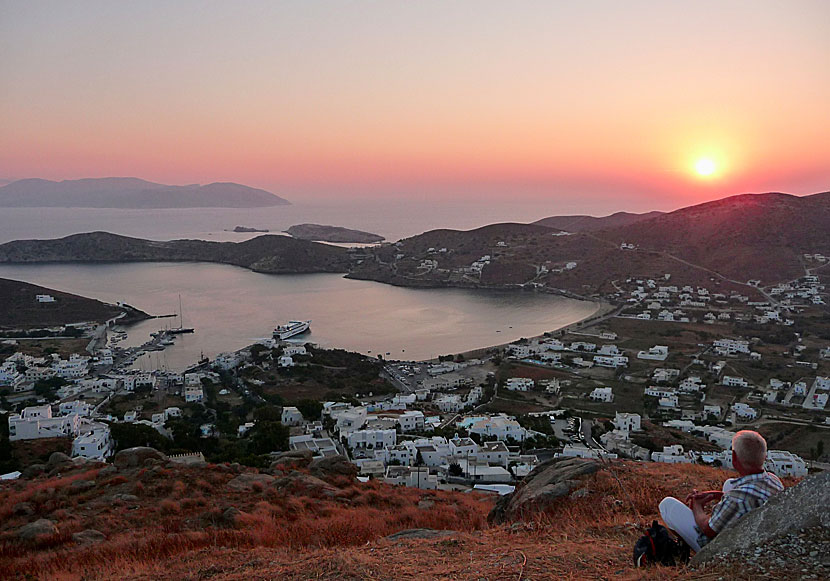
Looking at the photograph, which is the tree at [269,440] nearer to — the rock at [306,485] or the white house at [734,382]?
the rock at [306,485]

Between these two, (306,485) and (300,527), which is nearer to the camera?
(300,527)

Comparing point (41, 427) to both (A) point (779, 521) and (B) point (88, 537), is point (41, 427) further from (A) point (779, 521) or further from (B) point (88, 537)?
(A) point (779, 521)

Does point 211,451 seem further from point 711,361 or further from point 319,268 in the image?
point 319,268

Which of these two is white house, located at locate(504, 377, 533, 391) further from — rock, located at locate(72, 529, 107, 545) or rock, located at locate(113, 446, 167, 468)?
rock, located at locate(72, 529, 107, 545)

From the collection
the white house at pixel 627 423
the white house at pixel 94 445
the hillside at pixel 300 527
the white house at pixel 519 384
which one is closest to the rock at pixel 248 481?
the hillside at pixel 300 527

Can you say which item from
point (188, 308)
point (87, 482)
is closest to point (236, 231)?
point (188, 308)

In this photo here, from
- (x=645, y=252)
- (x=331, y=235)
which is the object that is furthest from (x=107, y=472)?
(x=331, y=235)
